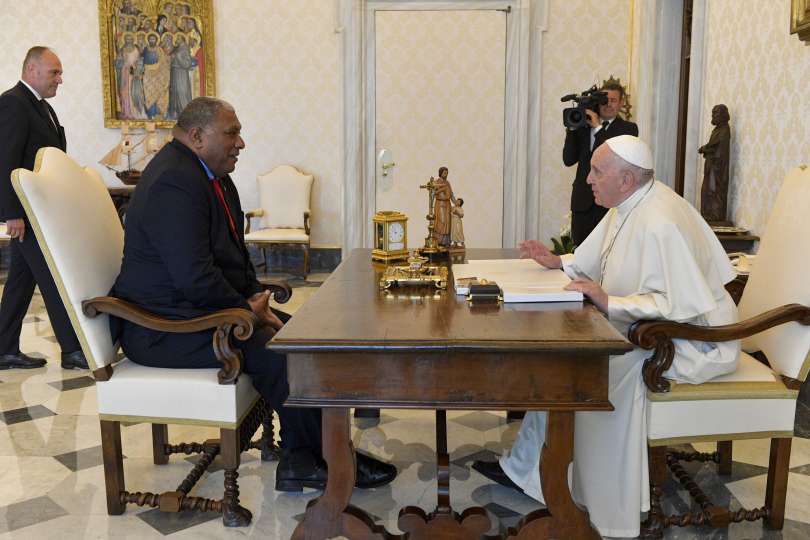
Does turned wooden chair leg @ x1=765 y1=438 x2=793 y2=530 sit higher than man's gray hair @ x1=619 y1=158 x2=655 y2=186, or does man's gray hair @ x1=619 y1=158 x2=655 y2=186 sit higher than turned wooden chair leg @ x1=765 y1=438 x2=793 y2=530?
man's gray hair @ x1=619 y1=158 x2=655 y2=186

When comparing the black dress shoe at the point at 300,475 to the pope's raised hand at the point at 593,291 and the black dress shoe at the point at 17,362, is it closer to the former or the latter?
the pope's raised hand at the point at 593,291

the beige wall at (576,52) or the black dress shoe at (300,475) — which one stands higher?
the beige wall at (576,52)

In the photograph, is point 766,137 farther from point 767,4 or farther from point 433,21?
point 433,21

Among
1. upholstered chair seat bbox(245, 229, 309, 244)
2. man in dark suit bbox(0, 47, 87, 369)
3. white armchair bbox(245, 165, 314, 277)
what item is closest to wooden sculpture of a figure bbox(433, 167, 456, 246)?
man in dark suit bbox(0, 47, 87, 369)

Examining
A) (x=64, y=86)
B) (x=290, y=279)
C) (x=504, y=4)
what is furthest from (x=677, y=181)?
(x=64, y=86)

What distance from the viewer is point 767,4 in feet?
16.4

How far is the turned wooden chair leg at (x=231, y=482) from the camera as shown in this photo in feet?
9.46

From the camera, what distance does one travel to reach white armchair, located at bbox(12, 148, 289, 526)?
2840 millimetres

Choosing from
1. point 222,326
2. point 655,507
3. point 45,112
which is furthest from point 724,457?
point 45,112

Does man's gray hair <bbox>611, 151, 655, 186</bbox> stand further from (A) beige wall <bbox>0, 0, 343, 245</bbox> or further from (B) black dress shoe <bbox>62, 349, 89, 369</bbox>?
(A) beige wall <bbox>0, 0, 343, 245</bbox>

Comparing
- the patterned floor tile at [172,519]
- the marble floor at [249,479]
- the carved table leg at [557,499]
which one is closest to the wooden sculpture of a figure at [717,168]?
the marble floor at [249,479]

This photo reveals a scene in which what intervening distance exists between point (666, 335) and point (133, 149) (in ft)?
23.3

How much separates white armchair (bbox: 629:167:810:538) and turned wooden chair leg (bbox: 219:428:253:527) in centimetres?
144

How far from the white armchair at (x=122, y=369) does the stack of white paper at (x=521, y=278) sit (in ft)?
2.91
